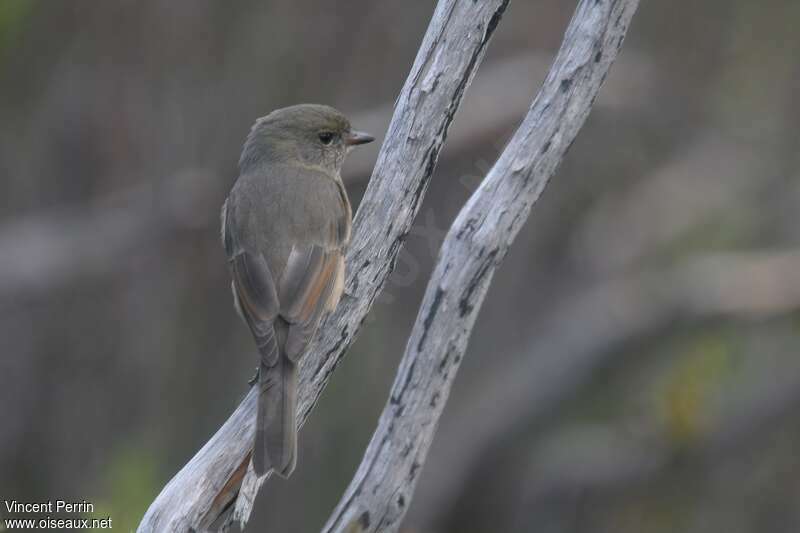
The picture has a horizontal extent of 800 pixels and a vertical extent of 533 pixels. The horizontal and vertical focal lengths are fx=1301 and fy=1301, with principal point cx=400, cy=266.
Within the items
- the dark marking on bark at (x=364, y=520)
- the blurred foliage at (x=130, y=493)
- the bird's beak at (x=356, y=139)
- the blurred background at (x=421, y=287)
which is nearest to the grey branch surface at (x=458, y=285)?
the dark marking on bark at (x=364, y=520)

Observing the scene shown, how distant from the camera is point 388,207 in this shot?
474cm

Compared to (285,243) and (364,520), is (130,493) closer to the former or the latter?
(285,243)

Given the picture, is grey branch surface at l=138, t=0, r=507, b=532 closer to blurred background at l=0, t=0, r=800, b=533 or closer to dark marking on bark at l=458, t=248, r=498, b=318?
dark marking on bark at l=458, t=248, r=498, b=318

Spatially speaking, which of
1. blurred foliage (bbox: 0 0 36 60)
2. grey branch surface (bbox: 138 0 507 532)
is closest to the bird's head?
grey branch surface (bbox: 138 0 507 532)

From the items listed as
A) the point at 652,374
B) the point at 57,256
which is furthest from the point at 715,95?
the point at 57,256

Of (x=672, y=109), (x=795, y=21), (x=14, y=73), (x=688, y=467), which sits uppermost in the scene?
(x=795, y=21)

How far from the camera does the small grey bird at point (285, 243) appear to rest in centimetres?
477

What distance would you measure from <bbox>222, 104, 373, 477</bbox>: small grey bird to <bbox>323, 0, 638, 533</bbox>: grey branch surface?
0.43 m

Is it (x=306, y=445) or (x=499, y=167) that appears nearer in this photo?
(x=499, y=167)

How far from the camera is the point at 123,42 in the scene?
1077cm

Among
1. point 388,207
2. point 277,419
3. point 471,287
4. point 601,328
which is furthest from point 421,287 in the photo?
point 471,287

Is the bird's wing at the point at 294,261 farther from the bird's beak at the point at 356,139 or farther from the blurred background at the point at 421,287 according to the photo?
the blurred background at the point at 421,287

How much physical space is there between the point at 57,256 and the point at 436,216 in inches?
117

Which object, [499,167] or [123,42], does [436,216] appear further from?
[499,167]
